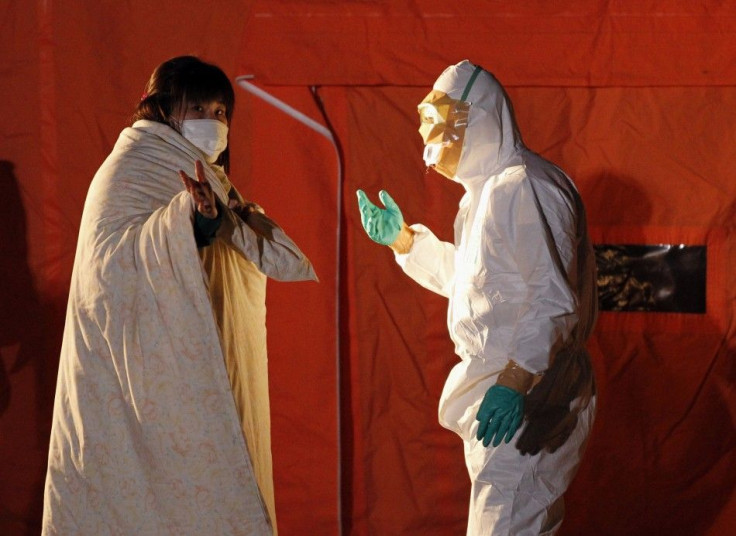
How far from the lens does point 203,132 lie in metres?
2.23

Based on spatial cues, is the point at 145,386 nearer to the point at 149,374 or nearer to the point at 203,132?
the point at 149,374

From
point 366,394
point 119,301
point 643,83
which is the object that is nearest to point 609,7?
point 643,83

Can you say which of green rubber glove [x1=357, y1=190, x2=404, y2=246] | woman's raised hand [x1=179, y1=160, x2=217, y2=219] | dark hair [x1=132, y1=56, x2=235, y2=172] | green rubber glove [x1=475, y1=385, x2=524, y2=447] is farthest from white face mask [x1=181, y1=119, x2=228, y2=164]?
green rubber glove [x1=475, y1=385, x2=524, y2=447]

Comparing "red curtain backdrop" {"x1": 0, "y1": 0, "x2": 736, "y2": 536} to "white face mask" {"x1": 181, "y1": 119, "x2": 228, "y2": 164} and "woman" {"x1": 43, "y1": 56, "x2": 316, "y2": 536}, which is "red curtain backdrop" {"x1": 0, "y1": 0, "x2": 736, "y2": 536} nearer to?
"white face mask" {"x1": 181, "y1": 119, "x2": 228, "y2": 164}

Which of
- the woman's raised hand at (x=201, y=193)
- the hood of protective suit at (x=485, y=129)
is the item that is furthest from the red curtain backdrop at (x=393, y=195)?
the woman's raised hand at (x=201, y=193)

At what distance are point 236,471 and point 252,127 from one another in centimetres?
123

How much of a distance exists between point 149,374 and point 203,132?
55 cm

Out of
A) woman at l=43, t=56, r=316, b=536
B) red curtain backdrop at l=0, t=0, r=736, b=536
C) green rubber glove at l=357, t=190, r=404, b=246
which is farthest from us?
red curtain backdrop at l=0, t=0, r=736, b=536

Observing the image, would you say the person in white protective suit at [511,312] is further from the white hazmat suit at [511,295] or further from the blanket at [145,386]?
the blanket at [145,386]

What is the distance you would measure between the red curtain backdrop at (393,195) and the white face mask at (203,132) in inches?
26.5

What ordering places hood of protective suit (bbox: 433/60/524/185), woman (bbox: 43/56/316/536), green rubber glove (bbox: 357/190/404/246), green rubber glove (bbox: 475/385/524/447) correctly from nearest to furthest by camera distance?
green rubber glove (bbox: 475/385/524/447), woman (bbox: 43/56/316/536), hood of protective suit (bbox: 433/60/524/185), green rubber glove (bbox: 357/190/404/246)

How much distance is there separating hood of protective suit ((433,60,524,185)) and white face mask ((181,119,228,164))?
1.68 ft

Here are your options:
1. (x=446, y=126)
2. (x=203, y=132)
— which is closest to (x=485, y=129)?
(x=446, y=126)

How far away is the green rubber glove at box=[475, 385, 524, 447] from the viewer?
6.43 ft
